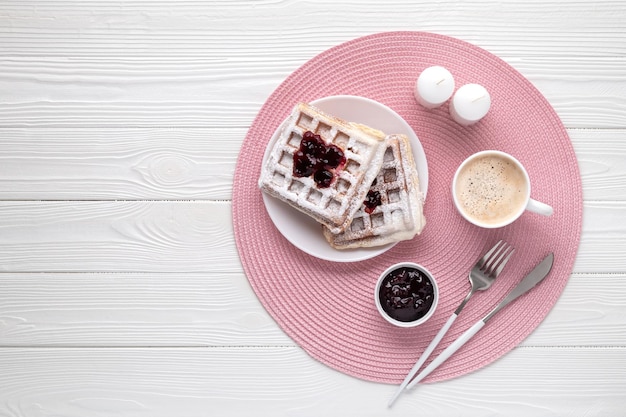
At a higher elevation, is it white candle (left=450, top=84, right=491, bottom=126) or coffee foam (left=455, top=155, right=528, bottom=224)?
white candle (left=450, top=84, right=491, bottom=126)

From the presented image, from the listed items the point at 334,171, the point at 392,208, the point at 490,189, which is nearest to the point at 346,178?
the point at 334,171

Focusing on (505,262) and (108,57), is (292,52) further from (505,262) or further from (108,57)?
(505,262)

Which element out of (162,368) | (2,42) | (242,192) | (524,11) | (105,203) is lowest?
(162,368)

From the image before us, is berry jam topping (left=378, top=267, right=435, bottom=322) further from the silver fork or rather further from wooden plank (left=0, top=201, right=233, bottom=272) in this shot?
wooden plank (left=0, top=201, right=233, bottom=272)

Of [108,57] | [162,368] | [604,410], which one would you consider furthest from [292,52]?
[604,410]

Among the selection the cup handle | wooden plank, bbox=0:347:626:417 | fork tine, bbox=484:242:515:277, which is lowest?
wooden plank, bbox=0:347:626:417

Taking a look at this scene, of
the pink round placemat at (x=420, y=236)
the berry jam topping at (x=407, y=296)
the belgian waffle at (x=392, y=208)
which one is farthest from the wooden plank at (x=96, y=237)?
the berry jam topping at (x=407, y=296)

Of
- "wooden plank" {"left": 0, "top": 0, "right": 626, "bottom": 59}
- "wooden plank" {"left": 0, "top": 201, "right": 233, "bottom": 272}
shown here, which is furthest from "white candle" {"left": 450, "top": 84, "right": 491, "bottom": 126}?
"wooden plank" {"left": 0, "top": 201, "right": 233, "bottom": 272}
